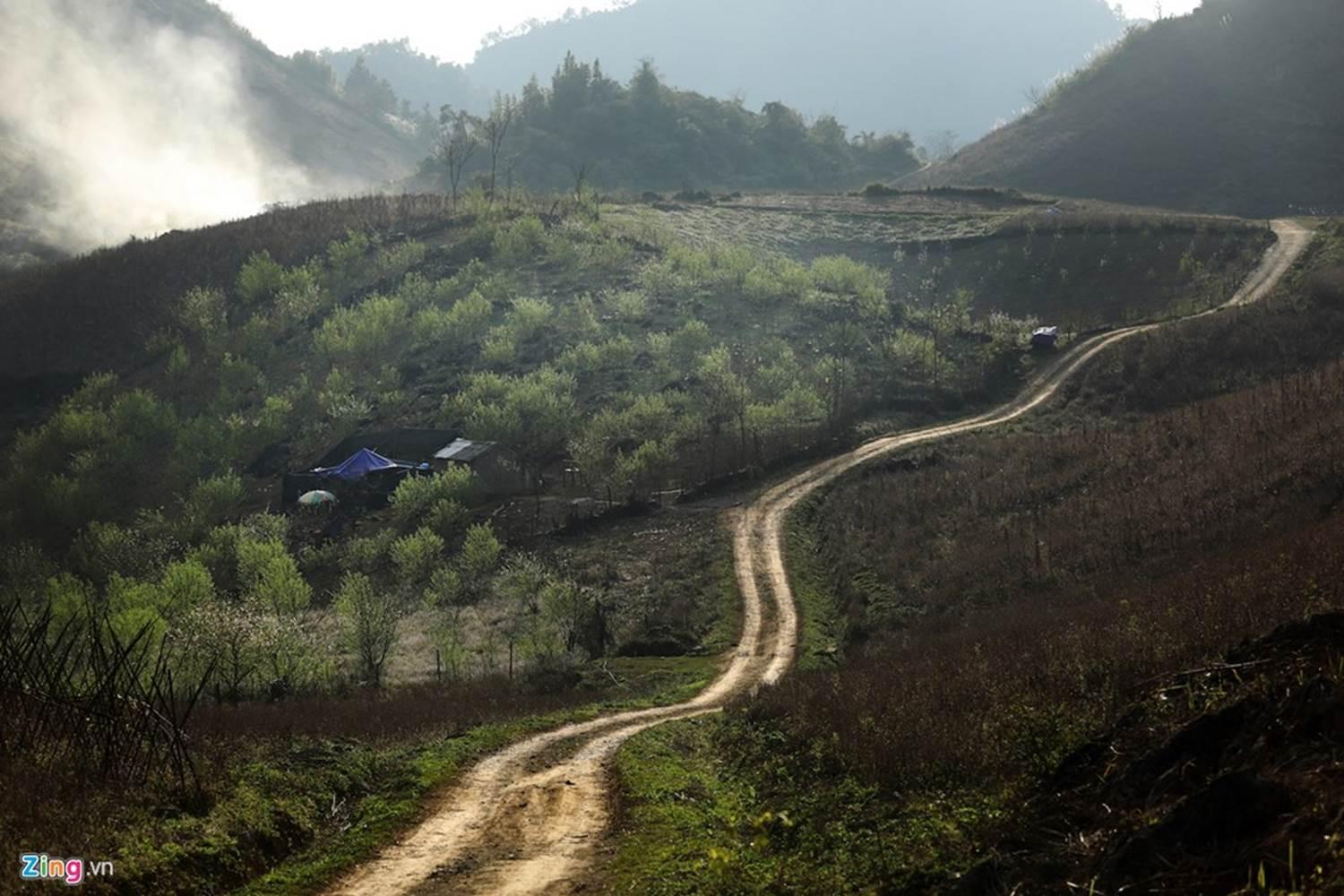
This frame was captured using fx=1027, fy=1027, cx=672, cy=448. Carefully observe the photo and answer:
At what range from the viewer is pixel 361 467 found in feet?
262

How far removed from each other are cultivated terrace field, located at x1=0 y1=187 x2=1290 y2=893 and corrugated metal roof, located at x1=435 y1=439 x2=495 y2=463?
1.76 metres

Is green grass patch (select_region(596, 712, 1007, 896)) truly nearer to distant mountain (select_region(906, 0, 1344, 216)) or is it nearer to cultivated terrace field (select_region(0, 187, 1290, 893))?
cultivated terrace field (select_region(0, 187, 1290, 893))

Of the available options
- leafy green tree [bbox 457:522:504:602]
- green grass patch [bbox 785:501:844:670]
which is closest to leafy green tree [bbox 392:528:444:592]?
leafy green tree [bbox 457:522:504:602]

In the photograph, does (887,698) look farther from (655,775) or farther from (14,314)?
(14,314)

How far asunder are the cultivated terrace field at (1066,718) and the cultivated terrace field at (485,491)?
293mm

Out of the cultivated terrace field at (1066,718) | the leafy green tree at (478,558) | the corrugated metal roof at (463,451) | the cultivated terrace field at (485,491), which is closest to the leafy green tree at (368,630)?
the cultivated terrace field at (485,491)

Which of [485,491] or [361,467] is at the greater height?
[361,467]

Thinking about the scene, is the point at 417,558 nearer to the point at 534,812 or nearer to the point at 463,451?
the point at 463,451

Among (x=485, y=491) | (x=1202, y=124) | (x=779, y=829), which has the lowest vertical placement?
(x=779, y=829)

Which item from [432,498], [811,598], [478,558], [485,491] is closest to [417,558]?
[478,558]

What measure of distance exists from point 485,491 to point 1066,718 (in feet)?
210

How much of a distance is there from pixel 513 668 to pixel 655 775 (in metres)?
21.7

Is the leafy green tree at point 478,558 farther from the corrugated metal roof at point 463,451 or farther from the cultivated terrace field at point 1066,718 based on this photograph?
the cultivated terrace field at point 1066,718

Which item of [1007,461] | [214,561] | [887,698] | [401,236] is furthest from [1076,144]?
[887,698]
